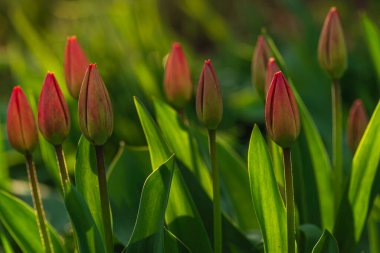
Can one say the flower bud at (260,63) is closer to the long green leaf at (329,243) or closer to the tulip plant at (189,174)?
the tulip plant at (189,174)

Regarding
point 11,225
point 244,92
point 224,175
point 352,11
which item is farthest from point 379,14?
point 11,225

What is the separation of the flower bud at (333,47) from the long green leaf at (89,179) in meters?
0.39

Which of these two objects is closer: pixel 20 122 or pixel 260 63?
pixel 20 122

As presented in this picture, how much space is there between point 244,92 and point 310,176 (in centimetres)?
126

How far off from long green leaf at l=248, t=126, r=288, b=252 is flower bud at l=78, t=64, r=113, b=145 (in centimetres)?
18

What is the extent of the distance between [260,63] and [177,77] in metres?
0.13

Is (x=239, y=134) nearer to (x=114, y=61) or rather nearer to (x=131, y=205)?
(x=114, y=61)

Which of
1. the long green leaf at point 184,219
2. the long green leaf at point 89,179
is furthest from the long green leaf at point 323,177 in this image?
the long green leaf at point 89,179

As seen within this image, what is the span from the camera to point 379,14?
11.6 feet

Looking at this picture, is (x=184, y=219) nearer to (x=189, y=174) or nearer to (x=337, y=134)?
(x=189, y=174)

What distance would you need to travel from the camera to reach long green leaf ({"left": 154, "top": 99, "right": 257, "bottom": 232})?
3.91 feet

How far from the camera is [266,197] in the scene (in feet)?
3.21

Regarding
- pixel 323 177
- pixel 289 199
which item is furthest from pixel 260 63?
pixel 289 199

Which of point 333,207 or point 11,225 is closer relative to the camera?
point 11,225
